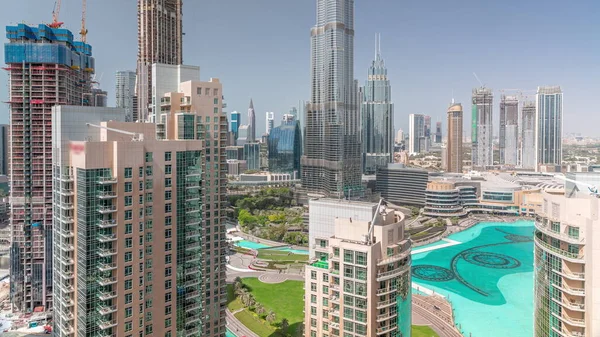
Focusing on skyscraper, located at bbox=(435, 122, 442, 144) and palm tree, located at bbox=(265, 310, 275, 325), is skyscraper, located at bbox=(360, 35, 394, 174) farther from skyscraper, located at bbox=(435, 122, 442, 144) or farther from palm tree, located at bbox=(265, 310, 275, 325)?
skyscraper, located at bbox=(435, 122, 442, 144)

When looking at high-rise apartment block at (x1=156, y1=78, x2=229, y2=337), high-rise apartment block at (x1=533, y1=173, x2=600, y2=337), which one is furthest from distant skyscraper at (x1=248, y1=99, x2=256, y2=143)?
high-rise apartment block at (x1=533, y1=173, x2=600, y2=337)

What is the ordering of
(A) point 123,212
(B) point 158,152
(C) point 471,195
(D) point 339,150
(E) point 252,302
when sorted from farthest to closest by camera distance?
(C) point 471,195 < (D) point 339,150 < (E) point 252,302 < (B) point 158,152 < (A) point 123,212

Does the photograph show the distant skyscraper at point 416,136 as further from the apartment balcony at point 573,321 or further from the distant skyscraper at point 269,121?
the apartment balcony at point 573,321

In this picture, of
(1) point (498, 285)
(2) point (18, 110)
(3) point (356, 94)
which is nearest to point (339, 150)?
(3) point (356, 94)

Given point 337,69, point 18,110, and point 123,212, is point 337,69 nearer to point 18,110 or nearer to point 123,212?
point 18,110

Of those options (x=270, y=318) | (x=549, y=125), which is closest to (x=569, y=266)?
(x=270, y=318)

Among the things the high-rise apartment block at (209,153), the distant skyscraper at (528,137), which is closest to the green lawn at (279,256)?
the high-rise apartment block at (209,153)

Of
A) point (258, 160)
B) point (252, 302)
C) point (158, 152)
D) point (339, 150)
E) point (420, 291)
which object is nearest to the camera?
point (158, 152)
